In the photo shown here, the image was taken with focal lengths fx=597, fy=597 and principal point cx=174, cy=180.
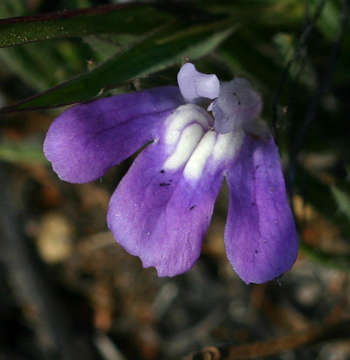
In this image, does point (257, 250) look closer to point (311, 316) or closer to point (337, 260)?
point (337, 260)

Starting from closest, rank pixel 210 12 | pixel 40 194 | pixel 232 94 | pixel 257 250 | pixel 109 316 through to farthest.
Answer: pixel 257 250, pixel 232 94, pixel 210 12, pixel 109 316, pixel 40 194

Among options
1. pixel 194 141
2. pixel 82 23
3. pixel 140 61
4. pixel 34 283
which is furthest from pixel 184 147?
pixel 34 283

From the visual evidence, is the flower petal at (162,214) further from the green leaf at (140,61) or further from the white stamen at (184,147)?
the green leaf at (140,61)

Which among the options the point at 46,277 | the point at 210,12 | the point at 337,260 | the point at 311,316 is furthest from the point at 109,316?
the point at 210,12

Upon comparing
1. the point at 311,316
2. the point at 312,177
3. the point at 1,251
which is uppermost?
the point at 312,177

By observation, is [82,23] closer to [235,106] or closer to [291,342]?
[235,106]

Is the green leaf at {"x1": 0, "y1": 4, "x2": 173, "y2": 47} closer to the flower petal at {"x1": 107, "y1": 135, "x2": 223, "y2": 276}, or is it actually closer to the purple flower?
the purple flower

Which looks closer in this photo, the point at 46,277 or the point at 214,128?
the point at 214,128

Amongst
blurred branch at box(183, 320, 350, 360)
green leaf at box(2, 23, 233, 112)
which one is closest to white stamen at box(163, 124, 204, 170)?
green leaf at box(2, 23, 233, 112)
